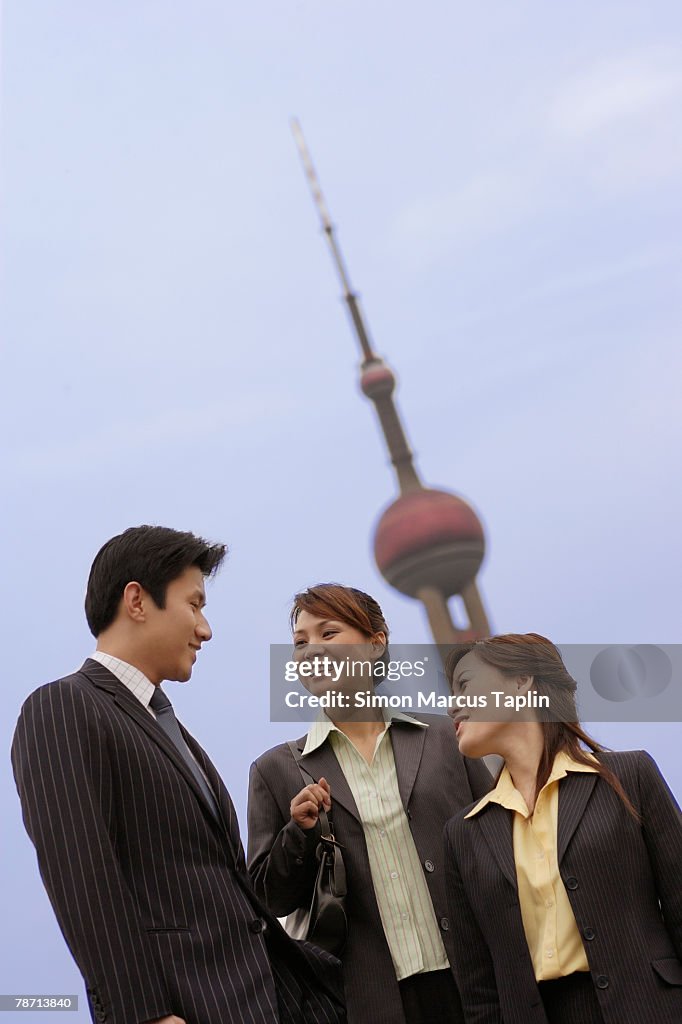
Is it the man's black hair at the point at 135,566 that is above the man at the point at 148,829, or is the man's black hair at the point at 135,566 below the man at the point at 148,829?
above

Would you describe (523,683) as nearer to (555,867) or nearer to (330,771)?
(555,867)

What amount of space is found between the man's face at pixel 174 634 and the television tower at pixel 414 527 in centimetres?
2612

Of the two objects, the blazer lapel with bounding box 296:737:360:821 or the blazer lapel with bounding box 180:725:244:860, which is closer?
the blazer lapel with bounding box 180:725:244:860

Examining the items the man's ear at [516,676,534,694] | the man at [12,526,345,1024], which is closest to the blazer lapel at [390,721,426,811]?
the man's ear at [516,676,534,694]

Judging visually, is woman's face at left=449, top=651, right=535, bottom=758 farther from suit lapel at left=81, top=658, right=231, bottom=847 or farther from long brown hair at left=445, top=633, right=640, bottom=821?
suit lapel at left=81, top=658, right=231, bottom=847

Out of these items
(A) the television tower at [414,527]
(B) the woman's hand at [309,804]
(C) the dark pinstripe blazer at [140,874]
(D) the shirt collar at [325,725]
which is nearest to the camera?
(C) the dark pinstripe blazer at [140,874]

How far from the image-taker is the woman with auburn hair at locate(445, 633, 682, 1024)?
7.14ft

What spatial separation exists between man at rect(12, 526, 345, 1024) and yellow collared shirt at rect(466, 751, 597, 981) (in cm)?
37

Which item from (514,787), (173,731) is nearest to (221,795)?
(173,731)

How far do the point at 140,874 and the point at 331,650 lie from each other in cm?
84

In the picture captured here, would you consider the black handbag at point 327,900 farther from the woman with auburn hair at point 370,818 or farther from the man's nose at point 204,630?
the man's nose at point 204,630

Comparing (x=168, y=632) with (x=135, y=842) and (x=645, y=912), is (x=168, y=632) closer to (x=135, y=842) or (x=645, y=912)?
(x=135, y=842)

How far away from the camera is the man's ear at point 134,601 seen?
83.8 inches

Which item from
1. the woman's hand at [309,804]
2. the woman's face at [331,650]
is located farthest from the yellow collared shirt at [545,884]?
the woman's face at [331,650]
